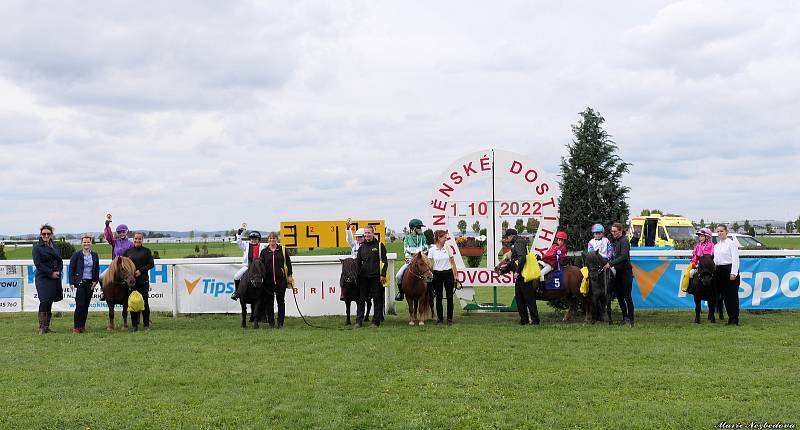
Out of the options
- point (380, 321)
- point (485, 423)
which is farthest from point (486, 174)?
point (485, 423)

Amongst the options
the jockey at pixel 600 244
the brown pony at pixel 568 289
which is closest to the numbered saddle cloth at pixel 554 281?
the brown pony at pixel 568 289

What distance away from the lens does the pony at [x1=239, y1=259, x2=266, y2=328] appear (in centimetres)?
1295

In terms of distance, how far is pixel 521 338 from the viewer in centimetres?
1127

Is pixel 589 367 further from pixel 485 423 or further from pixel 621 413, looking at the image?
pixel 485 423

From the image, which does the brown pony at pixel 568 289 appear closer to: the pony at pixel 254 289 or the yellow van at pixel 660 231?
the pony at pixel 254 289

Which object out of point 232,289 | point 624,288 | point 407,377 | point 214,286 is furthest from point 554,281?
point 214,286

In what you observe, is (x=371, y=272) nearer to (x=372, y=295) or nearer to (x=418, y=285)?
(x=372, y=295)

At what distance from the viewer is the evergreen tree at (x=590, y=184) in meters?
Result: 14.1

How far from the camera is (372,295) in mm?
13180

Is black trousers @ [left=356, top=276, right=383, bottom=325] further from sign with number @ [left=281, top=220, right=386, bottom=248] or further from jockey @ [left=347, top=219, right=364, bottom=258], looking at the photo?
sign with number @ [left=281, top=220, right=386, bottom=248]

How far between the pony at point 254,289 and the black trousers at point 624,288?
238 inches

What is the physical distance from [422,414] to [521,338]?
4899 millimetres

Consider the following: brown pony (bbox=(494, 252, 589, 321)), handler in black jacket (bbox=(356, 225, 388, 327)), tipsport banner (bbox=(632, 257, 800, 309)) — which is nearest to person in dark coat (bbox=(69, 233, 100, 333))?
handler in black jacket (bbox=(356, 225, 388, 327))

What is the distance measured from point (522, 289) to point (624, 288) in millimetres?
1704
